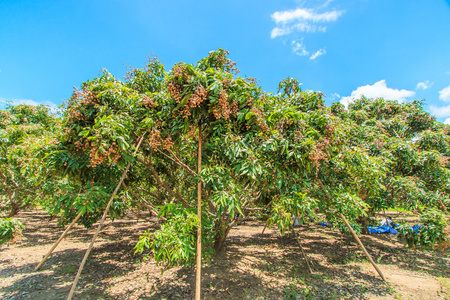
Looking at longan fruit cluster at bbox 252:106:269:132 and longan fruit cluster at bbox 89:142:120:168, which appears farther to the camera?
longan fruit cluster at bbox 252:106:269:132

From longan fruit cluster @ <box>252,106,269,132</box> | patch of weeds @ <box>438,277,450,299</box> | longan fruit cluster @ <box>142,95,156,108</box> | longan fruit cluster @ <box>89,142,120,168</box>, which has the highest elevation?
longan fruit cluster @ <box>142,95,156,108</box>

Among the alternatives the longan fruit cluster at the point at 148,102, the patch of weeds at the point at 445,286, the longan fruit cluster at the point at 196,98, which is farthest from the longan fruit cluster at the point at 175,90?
the patch of weeds at the point at 445,286

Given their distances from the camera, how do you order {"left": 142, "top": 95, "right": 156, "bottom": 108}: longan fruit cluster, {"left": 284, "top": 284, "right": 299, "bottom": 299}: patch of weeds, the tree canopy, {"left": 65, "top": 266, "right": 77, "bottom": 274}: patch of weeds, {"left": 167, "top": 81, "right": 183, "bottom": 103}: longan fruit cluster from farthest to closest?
1. {"left": 65, "top": 266, "right": 77, "bottom": 274}: patch of weeds
2. {"left": 284, "top": 284, "right": 299, "bottom": 299}: patch of weeds
3. {"left": 142, "top": 95, "right": 156, "bottom": 108}: longan fruit cluster
4. {"left": 167, "top": 81, "right": 183, "bottom": 103}: longan fruit cluster
5. the tree canopy

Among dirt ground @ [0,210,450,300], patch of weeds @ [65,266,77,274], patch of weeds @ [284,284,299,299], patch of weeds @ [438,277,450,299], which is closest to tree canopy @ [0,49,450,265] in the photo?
patch of weeds @ [438,277,450,299]

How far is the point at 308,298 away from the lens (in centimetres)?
395

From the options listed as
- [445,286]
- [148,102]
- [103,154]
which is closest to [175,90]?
[148,102]

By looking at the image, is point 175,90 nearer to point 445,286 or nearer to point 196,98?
point 196,98

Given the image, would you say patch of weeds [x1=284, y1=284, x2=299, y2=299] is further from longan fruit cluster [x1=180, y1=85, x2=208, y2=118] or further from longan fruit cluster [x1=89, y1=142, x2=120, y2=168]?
longan fruit cluster [x1=89, y1=142, x2=120, y2=168]

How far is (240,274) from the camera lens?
16.2 ft

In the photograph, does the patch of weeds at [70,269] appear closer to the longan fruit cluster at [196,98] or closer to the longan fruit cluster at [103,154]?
the longan fruit cluster at [103,154]

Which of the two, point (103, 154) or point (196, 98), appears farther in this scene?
point (196, 98)

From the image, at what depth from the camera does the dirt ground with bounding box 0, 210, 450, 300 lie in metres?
4.08

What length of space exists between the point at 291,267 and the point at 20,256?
7.33 metres

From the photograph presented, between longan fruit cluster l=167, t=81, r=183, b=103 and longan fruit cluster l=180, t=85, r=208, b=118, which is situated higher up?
longan fruit cluster l=167, t=81, r=183, b=103
